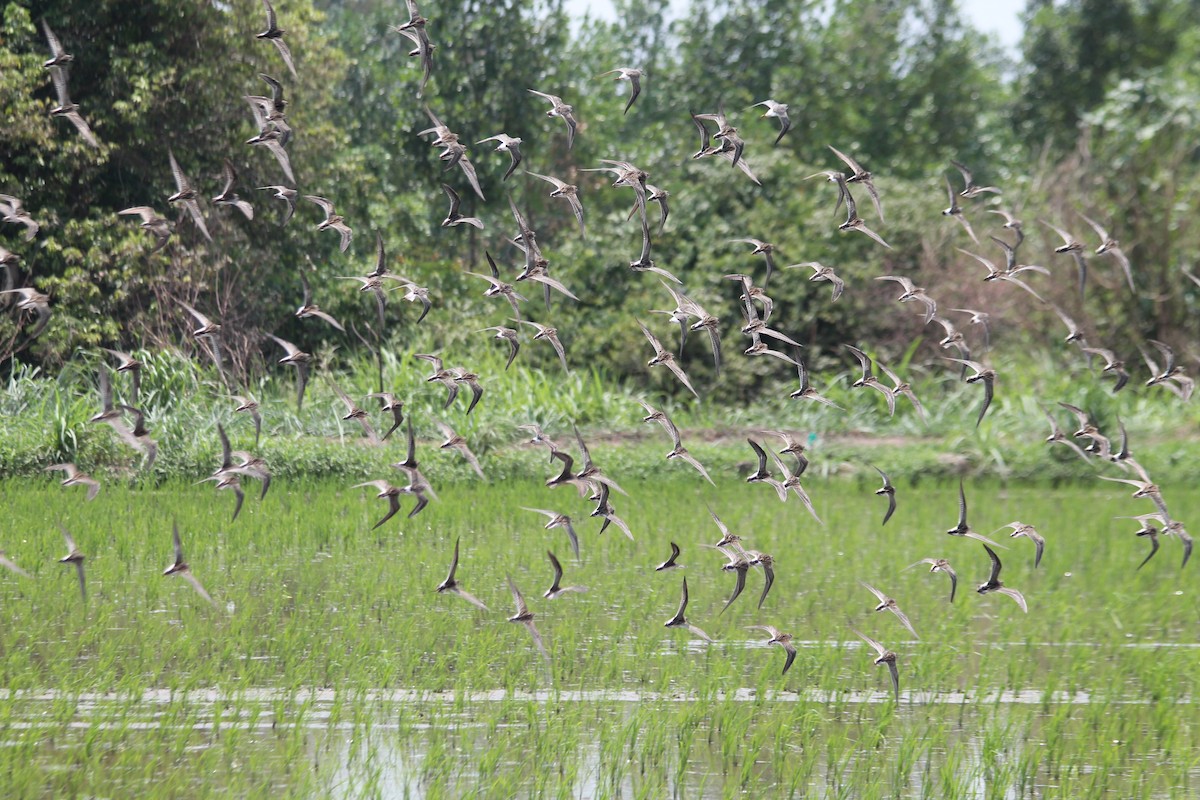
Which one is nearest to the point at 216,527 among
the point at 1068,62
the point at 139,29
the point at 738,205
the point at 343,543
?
the point at 343,543

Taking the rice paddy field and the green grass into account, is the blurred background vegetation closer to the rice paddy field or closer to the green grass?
the green grass

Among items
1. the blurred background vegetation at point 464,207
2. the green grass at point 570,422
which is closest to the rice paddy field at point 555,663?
the green grass at point 570,422

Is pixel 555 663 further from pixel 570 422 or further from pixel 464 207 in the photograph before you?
pixel 464 207

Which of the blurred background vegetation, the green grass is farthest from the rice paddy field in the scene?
the blurred background vegetation

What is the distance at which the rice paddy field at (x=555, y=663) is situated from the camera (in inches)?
209

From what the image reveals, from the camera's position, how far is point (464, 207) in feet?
67.1

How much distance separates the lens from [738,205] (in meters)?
17.3

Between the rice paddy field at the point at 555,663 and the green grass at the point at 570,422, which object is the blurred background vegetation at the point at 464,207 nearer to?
the green grass at the point at 570,422

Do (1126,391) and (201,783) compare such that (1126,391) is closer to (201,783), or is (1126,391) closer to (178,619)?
(178,619)

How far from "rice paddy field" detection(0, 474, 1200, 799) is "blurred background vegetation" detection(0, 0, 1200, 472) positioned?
174 inches

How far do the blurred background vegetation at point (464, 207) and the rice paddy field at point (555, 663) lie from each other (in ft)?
14.5

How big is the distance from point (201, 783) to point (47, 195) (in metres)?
10.4

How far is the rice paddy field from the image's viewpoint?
5.31 metres

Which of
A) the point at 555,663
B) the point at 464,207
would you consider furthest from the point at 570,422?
the point at 555,663
